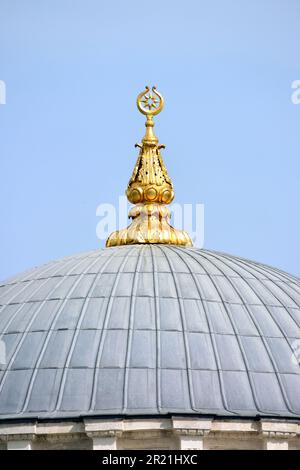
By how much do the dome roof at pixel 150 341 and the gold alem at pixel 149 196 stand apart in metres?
3.33

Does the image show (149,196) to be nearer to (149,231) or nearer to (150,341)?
(149,231)

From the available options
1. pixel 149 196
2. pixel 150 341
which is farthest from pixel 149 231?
pixel 150 341

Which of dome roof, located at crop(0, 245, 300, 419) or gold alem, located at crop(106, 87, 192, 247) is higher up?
gold alem, located at crop(106, 87, 192, 247)

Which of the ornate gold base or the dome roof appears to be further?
the ornate gold base

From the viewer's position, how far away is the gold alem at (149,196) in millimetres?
71562

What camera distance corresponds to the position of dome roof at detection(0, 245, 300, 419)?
204ft

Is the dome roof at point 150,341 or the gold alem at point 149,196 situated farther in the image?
the gold alem at point 149,196

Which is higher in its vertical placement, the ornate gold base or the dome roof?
the ornate gold base

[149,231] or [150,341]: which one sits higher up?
[149,231]

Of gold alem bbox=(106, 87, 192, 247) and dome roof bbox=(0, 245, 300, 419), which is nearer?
dome roof bbox=(0, 245, 300, 419)

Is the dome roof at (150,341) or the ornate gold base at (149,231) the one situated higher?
the ornate gold base at (149,231)

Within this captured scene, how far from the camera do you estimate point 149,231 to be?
235 feet

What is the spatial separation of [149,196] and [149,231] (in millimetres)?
1659
